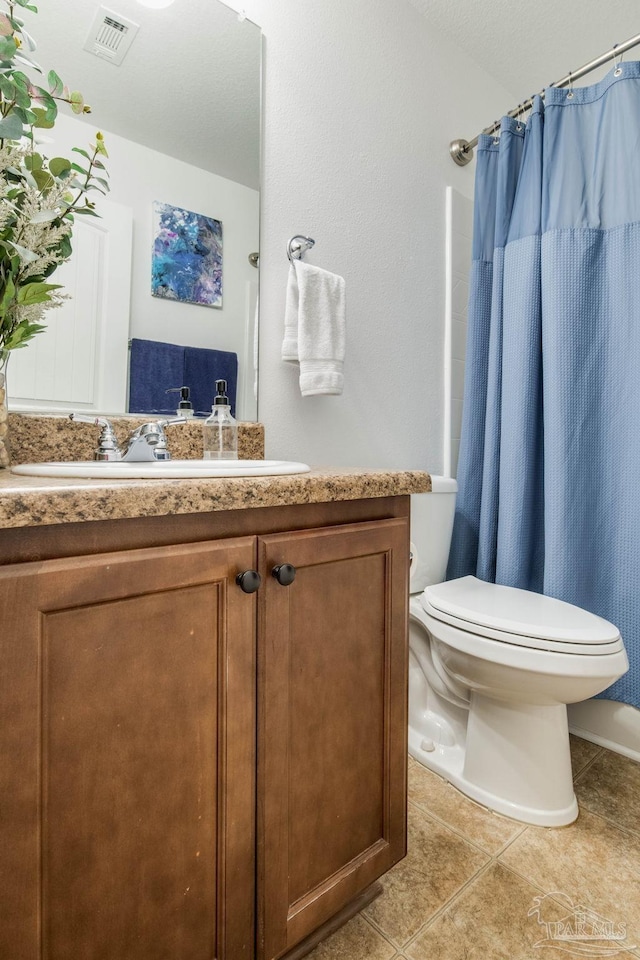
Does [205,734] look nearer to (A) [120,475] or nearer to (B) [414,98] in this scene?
(A) [120,475]

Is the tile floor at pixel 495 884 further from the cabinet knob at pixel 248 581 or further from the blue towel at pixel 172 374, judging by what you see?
the blue towel at pixel 172 374

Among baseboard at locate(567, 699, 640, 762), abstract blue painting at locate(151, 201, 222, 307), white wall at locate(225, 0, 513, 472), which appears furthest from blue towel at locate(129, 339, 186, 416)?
baseboard at locate(567, 699, 640, 762)

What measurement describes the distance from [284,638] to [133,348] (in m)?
0.78

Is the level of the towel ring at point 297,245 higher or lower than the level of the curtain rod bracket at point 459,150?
lower

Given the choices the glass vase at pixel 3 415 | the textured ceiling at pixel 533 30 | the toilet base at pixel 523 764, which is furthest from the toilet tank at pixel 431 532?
the textured ceiling at pixel 533 30

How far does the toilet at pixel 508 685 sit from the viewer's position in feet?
3.68

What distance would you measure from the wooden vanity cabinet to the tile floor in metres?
0.20

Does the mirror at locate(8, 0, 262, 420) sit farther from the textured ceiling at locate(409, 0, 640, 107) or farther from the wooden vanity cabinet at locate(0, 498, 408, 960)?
the textured ceiling at locate(409, 0, 640, 107)

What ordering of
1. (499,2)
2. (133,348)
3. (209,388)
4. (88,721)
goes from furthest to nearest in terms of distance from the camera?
(499,2) → (209,388) → (133,348) → (88,721)

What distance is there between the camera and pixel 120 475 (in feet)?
2.21

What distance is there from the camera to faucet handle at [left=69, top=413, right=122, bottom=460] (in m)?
0.98

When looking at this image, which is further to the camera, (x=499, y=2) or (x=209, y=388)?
(x=499, y=2)

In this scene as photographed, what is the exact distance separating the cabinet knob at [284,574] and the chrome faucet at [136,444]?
38 cm

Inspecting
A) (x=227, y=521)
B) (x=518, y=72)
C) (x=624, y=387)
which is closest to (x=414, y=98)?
(x=518, y=72)
